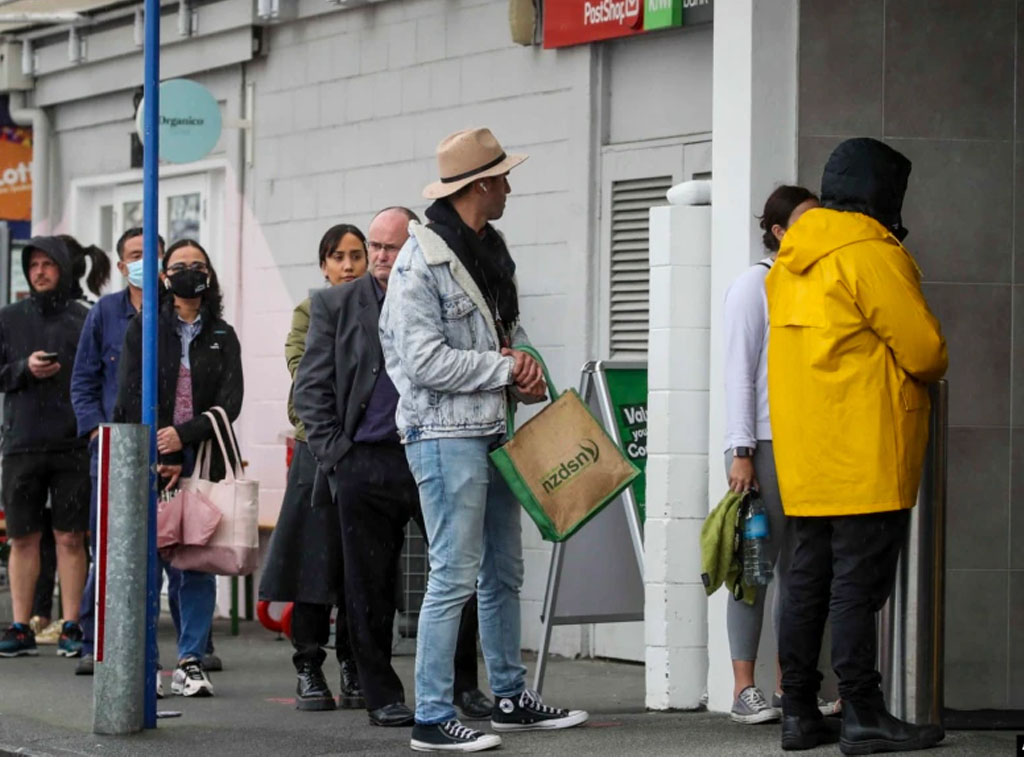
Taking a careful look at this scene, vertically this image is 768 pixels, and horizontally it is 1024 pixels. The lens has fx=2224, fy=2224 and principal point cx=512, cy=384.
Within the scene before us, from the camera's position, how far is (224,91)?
13.1 meters

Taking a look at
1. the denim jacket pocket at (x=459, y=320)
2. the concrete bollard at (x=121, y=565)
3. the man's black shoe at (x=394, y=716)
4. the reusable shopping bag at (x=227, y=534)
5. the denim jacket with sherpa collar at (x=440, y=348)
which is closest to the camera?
the denim jacket with sherpa collar at (x=440, y=348)

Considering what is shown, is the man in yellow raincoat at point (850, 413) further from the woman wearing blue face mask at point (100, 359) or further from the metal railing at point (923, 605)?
the woman wearing blue face mask at point (100, 359)

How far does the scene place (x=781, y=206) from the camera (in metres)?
7.53

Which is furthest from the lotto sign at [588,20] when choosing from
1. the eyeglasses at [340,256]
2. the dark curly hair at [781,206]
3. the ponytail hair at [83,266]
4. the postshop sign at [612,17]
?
the dark curly hair at [781,206]

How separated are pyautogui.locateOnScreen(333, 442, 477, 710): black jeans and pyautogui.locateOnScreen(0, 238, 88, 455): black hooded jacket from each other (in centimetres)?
361

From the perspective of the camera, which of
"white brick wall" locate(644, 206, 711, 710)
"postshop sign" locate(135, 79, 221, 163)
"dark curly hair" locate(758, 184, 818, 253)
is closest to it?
"dark curly hair" locate(758, 184, 818, 253)

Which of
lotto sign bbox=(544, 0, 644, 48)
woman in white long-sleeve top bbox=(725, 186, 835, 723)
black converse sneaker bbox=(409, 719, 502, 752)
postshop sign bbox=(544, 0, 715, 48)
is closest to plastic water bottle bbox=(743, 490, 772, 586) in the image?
woman in white long-sleeve top bbox=(725, 186, 835, 723)

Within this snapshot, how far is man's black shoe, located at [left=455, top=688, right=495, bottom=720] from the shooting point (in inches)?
311

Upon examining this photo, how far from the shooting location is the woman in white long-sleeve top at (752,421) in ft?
24.1

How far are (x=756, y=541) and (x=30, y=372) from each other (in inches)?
189

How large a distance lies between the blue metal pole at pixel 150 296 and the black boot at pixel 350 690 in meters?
1.12

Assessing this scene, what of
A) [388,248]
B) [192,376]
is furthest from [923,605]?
[192,376]

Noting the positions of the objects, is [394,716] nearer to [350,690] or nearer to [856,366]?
[350,690]

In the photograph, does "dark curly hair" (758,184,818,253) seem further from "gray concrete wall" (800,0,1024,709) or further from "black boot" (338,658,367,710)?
"black boot" (338,658,367,710)
